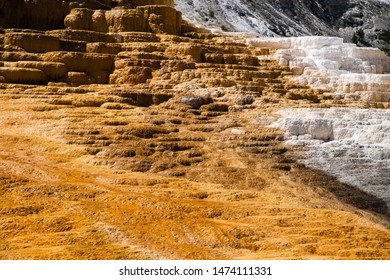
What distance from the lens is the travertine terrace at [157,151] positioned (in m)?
9.63

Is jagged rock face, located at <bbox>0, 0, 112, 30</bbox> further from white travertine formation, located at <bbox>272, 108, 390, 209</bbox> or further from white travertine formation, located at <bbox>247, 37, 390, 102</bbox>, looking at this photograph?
white travertine formation, located at <bbox>272, 108, 390, 209</bbox>

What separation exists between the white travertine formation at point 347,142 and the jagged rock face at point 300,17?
14.3 meters

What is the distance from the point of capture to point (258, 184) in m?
12.8

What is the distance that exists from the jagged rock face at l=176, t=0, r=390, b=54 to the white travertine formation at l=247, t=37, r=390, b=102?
360 inches

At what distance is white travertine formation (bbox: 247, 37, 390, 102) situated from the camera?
17.6 metres

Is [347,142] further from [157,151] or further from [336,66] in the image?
[336,66]

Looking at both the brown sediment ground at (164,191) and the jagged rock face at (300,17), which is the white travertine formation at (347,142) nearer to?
the brown sediment ground at (164,191)

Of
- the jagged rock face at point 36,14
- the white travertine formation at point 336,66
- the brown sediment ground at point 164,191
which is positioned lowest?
the brown sediment ground at point 164,191

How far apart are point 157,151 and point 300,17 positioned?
28.4m

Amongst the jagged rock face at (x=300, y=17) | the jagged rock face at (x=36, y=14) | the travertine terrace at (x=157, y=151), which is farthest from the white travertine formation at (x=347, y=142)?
the jagged rock face at (x=300, y=17)

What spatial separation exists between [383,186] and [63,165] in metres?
6.26

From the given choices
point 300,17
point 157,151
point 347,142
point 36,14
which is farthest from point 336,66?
point 300,17

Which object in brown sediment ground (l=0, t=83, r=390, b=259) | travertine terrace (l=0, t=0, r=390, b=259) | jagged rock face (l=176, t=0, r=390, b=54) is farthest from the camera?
jagged rock face (l=176, t=0, r=390, b=54)

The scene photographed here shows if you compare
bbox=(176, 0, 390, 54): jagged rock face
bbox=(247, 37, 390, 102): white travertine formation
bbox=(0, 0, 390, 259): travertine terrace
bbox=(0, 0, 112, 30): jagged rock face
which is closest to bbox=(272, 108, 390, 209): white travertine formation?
bbox=(0, 0, 390, 259): travertine terrace
